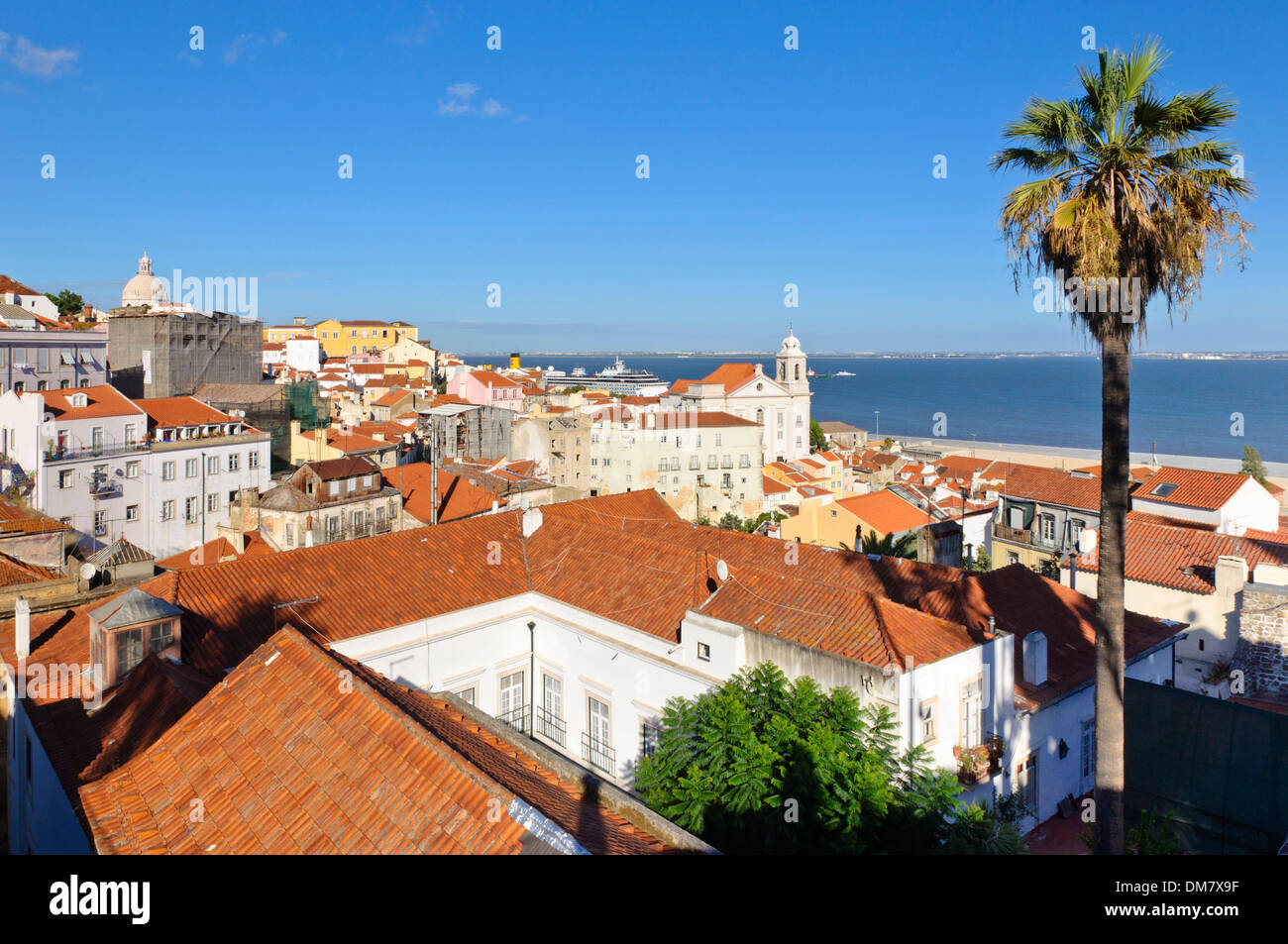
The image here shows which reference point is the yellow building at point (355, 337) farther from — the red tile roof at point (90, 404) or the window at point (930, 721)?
the window at point (930, 721)

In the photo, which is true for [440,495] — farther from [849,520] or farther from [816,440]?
[816,440]

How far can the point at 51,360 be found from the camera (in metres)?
46.8

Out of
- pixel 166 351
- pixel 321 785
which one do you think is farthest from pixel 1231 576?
pixel 166 351

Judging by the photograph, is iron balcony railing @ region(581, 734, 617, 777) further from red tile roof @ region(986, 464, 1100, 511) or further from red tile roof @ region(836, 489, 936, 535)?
red tile roof @ region(986, 464, 1100, 511)

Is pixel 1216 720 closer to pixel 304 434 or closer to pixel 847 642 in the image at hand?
pixel 847 642

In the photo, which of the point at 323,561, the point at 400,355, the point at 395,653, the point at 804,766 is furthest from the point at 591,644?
the point at 400,355

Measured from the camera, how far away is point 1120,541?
9.30 metres

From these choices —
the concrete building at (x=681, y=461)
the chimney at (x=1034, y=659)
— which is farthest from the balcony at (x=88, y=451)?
the chimney at (x=1034, y=659)

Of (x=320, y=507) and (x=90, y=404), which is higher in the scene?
(x=90, y=404)

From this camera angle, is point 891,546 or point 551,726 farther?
point 891,546

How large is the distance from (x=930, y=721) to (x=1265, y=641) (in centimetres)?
1449

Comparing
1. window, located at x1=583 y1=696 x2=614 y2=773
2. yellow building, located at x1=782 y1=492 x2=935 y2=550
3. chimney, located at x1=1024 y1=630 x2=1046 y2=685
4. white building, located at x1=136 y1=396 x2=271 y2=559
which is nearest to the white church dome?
white building, located at x1=136 y1=396 x2=271 y2=559

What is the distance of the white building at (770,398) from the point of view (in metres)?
83.1

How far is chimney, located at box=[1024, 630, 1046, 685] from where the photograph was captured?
51.9 ft
